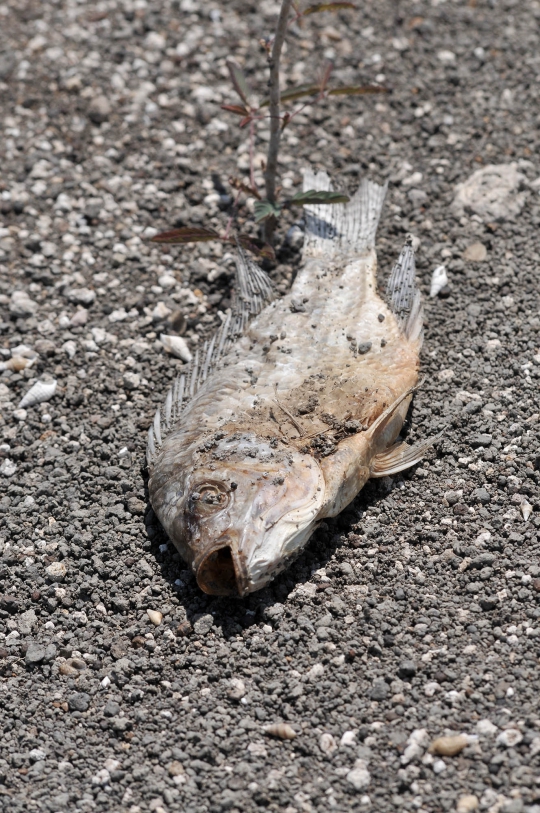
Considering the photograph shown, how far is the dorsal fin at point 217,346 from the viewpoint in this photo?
158 inches

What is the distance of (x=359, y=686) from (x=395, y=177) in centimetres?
318

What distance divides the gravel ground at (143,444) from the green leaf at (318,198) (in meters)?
0.44

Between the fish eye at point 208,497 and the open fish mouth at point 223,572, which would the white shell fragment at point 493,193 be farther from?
the open fish mouth at point 223,572

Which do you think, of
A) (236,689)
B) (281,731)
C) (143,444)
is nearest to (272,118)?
(143,444)

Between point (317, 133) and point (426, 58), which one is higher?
point (426, 58)

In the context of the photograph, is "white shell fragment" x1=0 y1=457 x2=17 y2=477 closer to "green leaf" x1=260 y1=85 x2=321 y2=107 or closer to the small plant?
the small plant

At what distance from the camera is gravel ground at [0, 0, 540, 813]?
316 cm

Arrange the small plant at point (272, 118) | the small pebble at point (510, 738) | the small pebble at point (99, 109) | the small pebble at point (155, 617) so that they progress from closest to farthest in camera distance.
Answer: the small pebble at point (510, 738) → the small pebble at point (155, 617) → the small plant at point (272, 118) → the small pebble at point (99, 109)

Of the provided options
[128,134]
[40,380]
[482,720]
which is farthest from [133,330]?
[482,720]

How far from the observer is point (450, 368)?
4348 mm

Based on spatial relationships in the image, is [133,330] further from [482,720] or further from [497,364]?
[482,720]

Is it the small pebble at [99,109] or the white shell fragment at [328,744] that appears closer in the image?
the white shell fragment at [328,744]

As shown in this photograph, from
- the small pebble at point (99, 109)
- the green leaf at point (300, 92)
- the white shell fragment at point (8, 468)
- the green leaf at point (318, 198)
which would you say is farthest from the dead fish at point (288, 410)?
the small pebble at point (99, 109)

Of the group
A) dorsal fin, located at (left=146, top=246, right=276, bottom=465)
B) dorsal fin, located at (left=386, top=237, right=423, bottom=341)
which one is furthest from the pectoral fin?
dorsal fin, located at (left=146, top=246, right=276, bottom=465)
